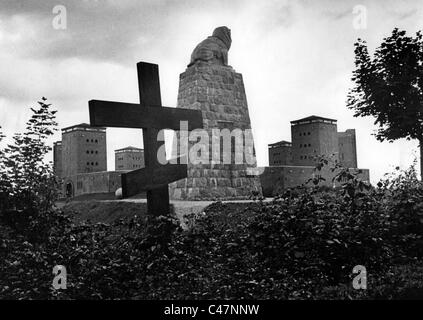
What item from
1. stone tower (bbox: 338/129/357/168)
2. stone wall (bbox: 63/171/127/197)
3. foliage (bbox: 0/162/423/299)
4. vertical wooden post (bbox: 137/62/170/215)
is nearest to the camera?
→ foliage (bbox: 0/162/423/299)

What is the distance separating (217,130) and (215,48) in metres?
2.76

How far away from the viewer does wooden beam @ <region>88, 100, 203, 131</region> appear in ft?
14.6

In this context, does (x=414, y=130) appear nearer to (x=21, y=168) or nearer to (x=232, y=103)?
(x=232, y=103)

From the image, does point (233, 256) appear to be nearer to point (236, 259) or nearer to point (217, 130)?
point (236, 259)

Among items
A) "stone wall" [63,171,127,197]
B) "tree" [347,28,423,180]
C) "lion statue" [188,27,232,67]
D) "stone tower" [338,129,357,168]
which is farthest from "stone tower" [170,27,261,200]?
"stone tower" [338,129,357,168]

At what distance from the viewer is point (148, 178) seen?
15.3 ft

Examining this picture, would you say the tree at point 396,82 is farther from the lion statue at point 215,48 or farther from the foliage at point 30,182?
the foliage at point 30,182

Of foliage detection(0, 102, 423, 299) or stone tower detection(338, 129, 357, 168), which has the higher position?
stone tower detection(338, 129, 357, 168)

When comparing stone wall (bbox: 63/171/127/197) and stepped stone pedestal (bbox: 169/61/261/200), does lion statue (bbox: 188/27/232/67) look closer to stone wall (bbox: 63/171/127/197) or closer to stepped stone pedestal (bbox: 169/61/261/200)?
stepped stone pedestal (bbox: 169/61/261/200)

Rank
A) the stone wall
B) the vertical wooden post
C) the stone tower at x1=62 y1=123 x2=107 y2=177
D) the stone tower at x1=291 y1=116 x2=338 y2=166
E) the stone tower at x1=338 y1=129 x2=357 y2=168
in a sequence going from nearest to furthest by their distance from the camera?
the vertical wooden post
the stone wall
the stone tower at x1=291 y1=116 x2=338 y2=166
the stone tower at x1=62 y1=123 x2=107 y2=177
the stone tower at x1=338 y1=129 x2=357 y2=168

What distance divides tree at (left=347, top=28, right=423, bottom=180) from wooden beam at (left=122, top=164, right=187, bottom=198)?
40.5 feet

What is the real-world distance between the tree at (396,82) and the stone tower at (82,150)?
2347 centimetres
